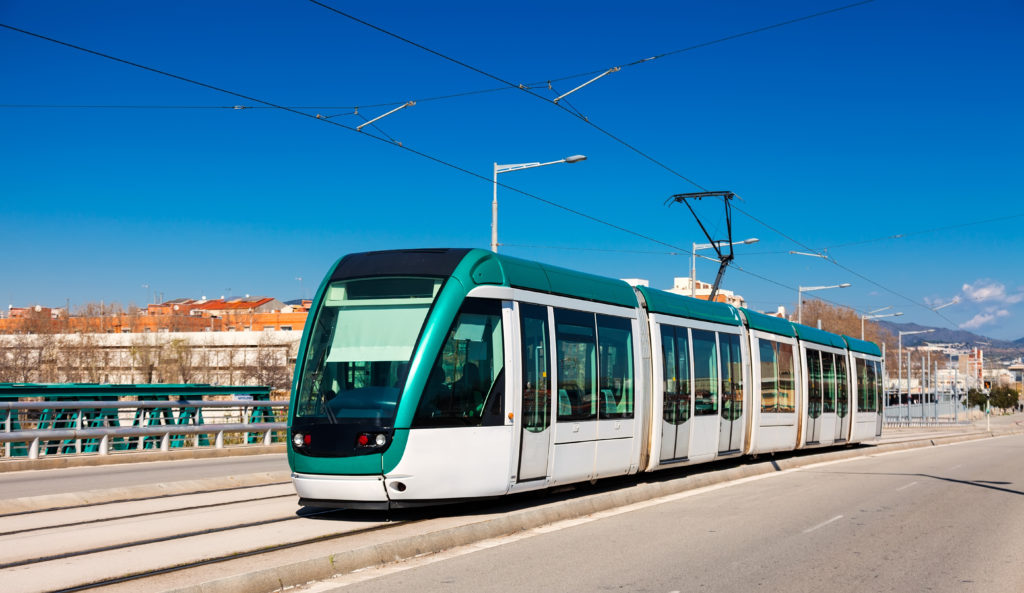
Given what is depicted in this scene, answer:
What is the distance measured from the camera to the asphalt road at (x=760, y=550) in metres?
8.00

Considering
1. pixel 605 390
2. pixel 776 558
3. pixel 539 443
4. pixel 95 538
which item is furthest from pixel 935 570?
pixel 95 538

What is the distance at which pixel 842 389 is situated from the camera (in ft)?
83.8

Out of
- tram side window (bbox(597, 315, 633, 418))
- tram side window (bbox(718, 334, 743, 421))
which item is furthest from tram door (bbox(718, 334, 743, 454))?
tram side window (bbox(597, 315, 633, 418))

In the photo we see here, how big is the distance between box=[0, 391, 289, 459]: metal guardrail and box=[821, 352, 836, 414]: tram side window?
12.9 m

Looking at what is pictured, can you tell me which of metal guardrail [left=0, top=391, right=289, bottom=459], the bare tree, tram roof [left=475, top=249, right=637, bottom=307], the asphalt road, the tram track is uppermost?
the bare tree

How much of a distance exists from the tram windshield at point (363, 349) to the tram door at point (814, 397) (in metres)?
14.4

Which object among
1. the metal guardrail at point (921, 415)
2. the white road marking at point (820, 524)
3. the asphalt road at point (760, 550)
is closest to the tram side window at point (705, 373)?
the asphalt road at point (760, 550)

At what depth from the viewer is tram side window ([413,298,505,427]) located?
412 inches

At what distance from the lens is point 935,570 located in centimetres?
880

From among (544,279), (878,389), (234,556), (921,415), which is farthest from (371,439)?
(921,415)

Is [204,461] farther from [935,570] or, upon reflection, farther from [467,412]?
[935,570]

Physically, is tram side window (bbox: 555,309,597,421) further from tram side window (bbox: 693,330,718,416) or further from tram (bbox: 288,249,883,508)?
tram side window (bbox: 693,330,718,416)

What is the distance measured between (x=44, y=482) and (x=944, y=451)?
26299 millimetres

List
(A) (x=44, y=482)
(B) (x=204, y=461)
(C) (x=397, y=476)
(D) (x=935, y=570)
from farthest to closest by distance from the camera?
(B) (x=204, y=461), (A) (x=44, y=482), (C) (x=397, y=476), (D) (x=935, y=570)
